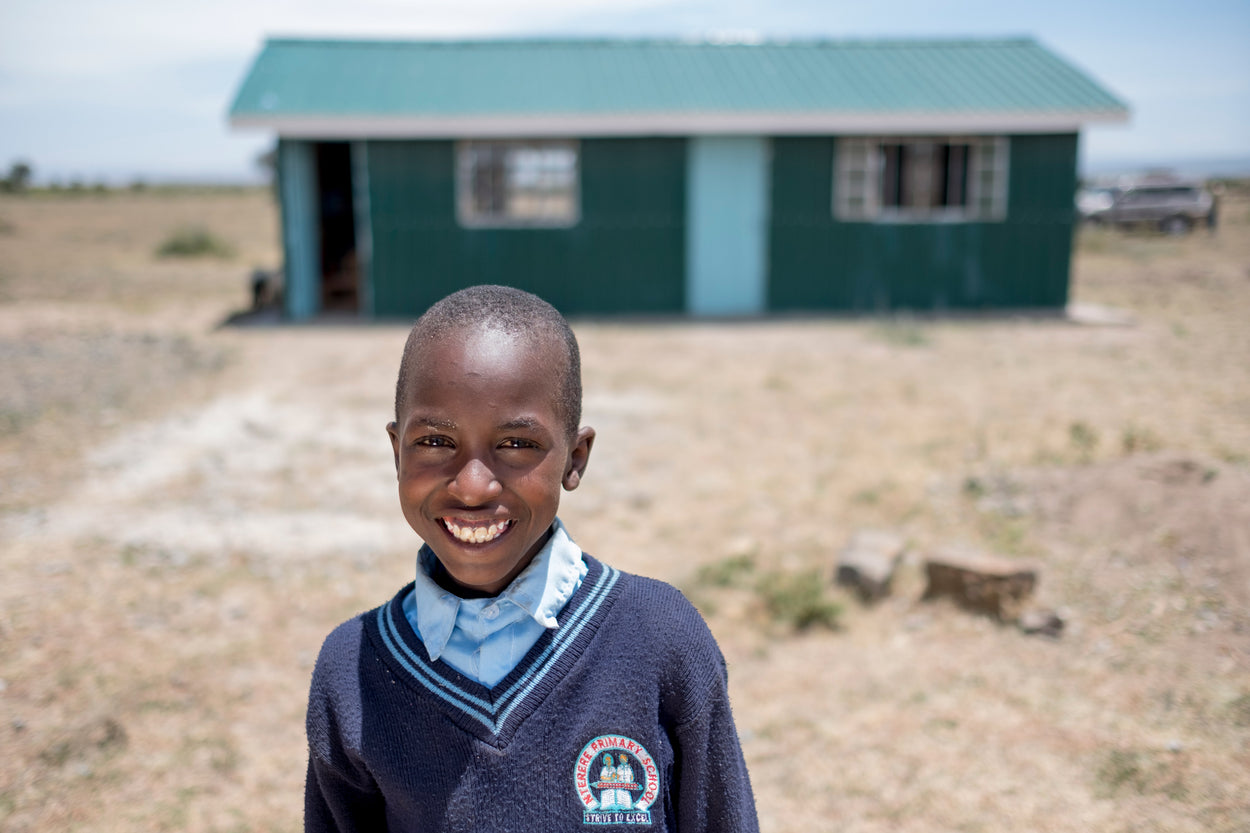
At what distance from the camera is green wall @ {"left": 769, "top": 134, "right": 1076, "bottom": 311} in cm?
1400

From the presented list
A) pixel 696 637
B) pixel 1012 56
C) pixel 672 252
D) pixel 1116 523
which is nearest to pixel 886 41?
pixel 1012 56

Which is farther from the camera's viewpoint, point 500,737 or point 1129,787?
point 1129,787

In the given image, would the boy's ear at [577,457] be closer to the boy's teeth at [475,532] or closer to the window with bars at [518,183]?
the boy's teeth at [475,532]

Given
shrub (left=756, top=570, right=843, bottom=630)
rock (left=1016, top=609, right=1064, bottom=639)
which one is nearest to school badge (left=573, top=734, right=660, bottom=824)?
shrub (left=756, top=570, right=843, bottom=630)

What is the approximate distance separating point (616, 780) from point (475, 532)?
0.40m

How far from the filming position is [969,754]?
345 centimetres

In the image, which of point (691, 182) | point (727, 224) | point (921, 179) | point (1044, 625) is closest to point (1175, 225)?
point (921, 179)

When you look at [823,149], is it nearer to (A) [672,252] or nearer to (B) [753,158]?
(B) [753,158]

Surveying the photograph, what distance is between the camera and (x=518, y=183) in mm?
14000

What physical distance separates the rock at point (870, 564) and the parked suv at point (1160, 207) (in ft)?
88.6

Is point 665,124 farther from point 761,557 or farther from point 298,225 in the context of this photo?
point 761,557

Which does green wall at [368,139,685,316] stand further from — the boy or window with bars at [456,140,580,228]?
the boy

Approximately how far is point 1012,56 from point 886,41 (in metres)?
1.89

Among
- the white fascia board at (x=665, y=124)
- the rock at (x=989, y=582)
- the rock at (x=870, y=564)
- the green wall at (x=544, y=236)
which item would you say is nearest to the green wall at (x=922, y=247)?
the white fascia board at (x=665, y=124)
